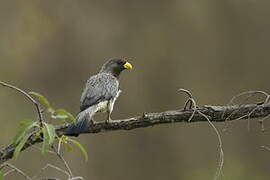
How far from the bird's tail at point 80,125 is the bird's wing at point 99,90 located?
145 mm

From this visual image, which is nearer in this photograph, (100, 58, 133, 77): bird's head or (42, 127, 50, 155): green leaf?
(42, 127, 50, 155): green leaf

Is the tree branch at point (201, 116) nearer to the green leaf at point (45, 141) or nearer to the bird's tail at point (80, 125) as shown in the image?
the bird's tail at point (80, 125)

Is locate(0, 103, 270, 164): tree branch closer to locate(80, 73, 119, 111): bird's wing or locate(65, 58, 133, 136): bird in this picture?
locate(65, 58, 133, 136): bird

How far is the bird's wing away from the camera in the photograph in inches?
164

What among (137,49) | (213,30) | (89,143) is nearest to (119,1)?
(137,49)

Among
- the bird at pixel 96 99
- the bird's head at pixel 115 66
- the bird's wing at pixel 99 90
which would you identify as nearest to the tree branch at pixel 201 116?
the bird at pixel 96 99

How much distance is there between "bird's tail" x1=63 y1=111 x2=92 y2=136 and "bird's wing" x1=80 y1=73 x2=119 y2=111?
5.7 inches

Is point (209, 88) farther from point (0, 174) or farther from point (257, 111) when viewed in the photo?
point (0, 174)

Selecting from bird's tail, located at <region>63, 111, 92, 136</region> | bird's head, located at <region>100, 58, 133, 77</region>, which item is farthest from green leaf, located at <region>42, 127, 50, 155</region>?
bird's head, located at <region>100, 58, 133, 77</region>

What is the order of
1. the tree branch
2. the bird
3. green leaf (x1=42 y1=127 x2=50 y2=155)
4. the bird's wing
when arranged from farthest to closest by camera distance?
the bird's wing → the bird → the tree branch → green leaf (x1=42 y1=127 x2=50 y2=155)

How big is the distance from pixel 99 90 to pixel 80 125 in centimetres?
60

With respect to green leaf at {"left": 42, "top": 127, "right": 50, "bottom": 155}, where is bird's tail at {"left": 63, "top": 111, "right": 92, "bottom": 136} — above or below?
above

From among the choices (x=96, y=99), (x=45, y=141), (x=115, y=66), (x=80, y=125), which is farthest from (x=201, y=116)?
(x=115, y=66)

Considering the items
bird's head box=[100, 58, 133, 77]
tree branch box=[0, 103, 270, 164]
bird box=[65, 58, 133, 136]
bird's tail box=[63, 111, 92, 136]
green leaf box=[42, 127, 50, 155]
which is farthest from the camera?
bird's head box=[100, 58, 133, 77]
